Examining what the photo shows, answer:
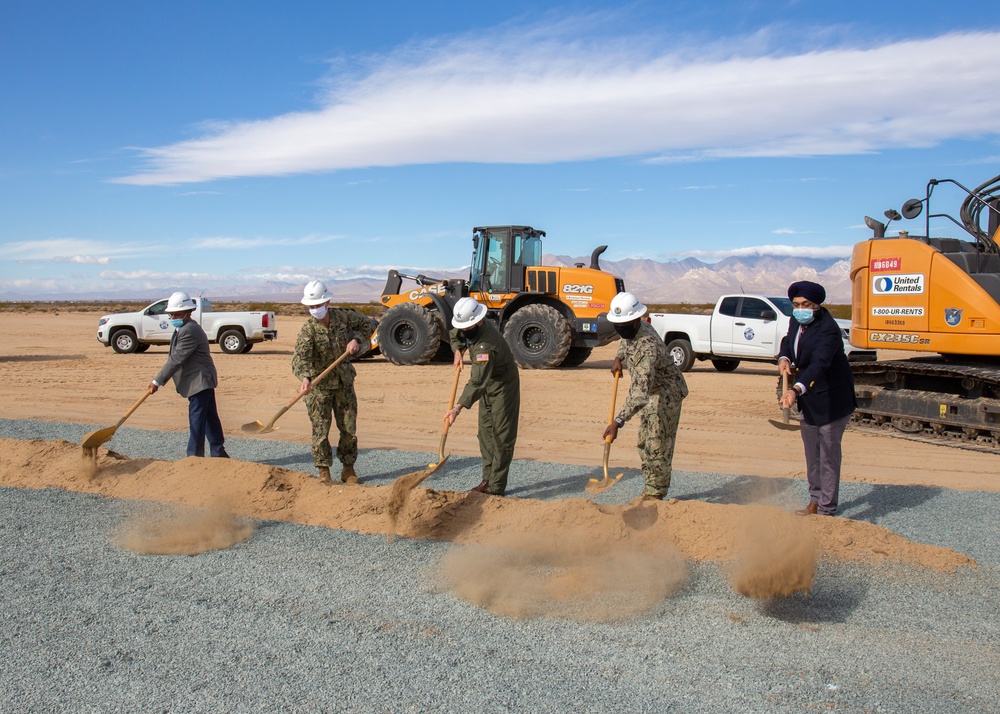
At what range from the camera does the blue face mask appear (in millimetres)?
6453

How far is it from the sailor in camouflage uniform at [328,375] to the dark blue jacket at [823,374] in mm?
3863

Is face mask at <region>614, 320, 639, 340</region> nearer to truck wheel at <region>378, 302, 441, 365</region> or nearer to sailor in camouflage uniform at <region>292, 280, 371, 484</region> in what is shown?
sailor in camouflage uniform at <region>292, 280, 371, 484</region>

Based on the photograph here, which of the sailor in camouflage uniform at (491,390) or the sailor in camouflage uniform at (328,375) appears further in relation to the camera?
the sailor in camouflage uniform at (328,375)

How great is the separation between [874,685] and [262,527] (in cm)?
442

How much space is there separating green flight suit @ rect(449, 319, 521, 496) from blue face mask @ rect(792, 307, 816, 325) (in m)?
2.28

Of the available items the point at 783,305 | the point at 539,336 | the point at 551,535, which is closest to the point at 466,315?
the point at 551,535

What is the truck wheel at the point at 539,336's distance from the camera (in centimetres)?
1786

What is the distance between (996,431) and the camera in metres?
9.86

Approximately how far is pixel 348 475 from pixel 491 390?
72.5 inches

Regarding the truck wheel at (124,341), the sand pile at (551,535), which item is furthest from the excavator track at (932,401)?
the truck wheel at (124,341)

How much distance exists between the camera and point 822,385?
636 cm

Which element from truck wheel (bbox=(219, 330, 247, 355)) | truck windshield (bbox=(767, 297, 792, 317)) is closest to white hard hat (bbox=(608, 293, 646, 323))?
truck windshield (bbox=(767, 297, 792, 317))

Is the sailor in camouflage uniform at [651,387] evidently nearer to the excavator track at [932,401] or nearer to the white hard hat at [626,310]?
the white hard hat at [626,310]

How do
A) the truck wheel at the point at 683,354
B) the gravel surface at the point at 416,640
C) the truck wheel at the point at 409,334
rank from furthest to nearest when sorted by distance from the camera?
the truck wheel at the point at 409,334 → the truck wheel at the point at 683,354 → the gravel surface at the point at 416,640
